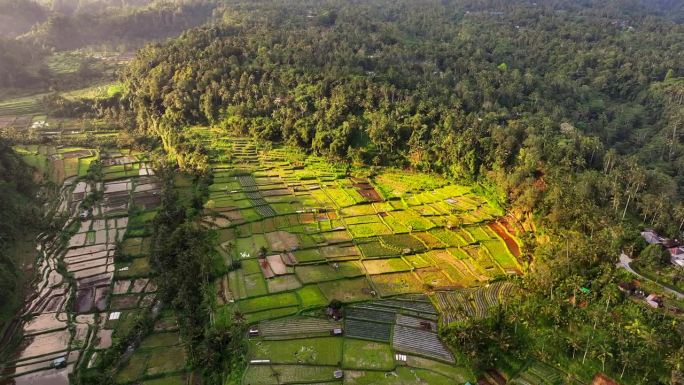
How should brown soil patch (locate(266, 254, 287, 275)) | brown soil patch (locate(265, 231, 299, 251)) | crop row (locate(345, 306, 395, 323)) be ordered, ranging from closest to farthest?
crop row (locate(345, 306, 395, 323))
brown soil patch (locate(266, 254, 287, 275))
brown soil patch (locate(265, 231, 299, 251))

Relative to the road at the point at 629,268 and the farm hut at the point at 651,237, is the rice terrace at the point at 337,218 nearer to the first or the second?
the farm hut at the point at 651,237

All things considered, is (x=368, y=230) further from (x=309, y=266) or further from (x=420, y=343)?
(x=420, y=343)

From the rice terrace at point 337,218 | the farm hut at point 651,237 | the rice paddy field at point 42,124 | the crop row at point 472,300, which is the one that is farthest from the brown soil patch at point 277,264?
the rice paddy field at point 42,124

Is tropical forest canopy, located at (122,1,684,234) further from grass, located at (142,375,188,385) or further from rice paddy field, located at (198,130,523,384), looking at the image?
grass, located at (142,375,188,385)

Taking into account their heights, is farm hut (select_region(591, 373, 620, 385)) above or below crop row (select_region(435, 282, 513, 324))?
above

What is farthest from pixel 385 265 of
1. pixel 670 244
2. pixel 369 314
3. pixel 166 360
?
pixel 670 244

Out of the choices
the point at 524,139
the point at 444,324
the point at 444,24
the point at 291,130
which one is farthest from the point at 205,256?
the point at 444,24

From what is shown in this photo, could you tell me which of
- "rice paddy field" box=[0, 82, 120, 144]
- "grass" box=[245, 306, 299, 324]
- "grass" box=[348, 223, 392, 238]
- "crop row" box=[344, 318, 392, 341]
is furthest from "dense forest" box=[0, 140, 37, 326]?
"grass" box=[348, 223, 392, 238]
